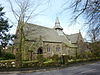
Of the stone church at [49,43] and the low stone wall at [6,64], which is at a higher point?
the stone church at [49,43]

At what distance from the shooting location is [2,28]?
22.4 m

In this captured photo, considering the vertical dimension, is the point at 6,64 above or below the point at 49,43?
below

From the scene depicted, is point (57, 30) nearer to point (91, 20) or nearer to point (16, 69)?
point (16, 69)

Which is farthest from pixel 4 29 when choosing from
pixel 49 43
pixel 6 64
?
pixel 49 43

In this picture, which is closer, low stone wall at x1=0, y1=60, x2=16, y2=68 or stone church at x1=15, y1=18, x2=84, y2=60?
low stone wall at x1=0, y1=60, x2=16, y2=68

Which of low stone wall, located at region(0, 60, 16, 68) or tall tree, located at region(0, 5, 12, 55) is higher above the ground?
tall tree, located at region(0, 5, 12, 55)

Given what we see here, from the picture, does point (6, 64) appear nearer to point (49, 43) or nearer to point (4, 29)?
point (4, 29)

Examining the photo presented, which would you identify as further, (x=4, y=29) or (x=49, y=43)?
(x=49, y=43)

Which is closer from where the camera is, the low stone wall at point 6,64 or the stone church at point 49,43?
the low stone wall at point 6,64

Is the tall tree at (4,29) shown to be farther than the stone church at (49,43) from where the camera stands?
No

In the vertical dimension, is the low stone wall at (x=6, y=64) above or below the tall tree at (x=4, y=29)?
below

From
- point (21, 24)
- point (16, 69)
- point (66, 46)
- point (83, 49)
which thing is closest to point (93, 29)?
point (16, 69)

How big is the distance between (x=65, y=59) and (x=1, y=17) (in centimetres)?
1515

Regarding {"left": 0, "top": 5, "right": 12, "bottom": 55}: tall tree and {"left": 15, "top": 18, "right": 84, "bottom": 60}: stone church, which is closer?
{"left": 0, "top": 5, "right": 12, "bottom": 55}: tall tree
